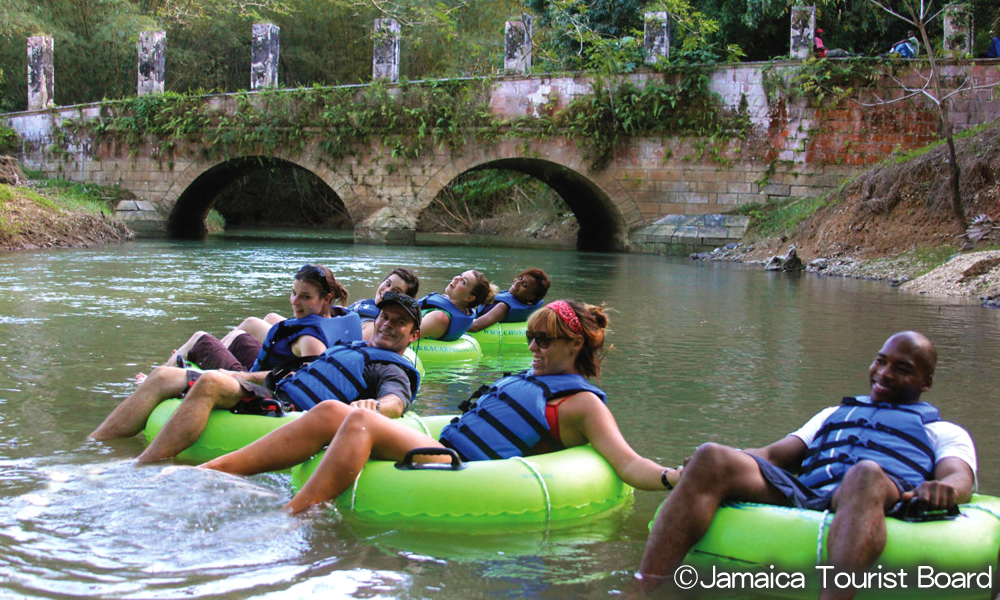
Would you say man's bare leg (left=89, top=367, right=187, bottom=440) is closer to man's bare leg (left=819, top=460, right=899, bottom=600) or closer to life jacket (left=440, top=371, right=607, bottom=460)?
life jacket (left=440, top=371, right=607, bottom=460)

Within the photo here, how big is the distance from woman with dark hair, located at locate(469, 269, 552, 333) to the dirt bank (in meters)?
6.62

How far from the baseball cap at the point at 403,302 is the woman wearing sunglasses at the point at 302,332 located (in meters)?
0.48

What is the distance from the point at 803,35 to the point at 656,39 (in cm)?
282

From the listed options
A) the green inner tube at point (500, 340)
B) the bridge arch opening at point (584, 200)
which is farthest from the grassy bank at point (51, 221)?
the green inner tube at point (500, 340)

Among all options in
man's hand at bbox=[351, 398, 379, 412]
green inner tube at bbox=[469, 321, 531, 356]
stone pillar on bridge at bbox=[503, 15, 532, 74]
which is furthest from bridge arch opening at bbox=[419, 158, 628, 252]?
man's hand at bbox=[351, 398, 379, 412]

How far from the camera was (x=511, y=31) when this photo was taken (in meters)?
21.0

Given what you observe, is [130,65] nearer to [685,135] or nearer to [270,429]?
[685,135]

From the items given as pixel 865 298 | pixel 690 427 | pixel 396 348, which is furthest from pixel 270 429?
pixel 865 298

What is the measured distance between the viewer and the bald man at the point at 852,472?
2861 mm

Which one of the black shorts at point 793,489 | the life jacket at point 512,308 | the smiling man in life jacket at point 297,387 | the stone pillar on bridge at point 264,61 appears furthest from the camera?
the stone pillar on bridge at point 264,61

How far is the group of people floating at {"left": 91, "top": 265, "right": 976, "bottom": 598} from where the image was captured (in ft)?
9.71

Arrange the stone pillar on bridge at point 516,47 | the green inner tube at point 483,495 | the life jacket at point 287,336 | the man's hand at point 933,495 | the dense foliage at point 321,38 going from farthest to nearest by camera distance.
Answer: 1. the dense foliage at point 321,38
2. the stone pillar on bridge at point 516,47
3. the life jacket at point 287,336
4. the green inner tube at point 483,495
5. the man's hand at point 933,495

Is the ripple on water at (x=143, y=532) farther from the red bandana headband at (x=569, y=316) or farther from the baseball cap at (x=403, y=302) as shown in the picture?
the red bandana headband at (x=569, y=316)

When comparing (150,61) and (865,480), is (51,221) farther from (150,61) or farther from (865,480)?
(865,480)
